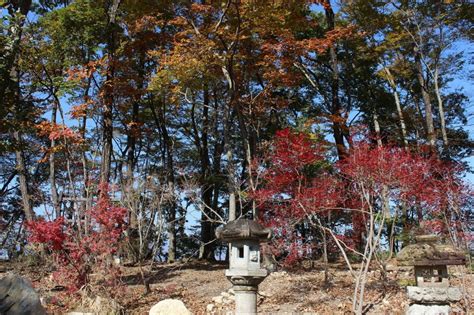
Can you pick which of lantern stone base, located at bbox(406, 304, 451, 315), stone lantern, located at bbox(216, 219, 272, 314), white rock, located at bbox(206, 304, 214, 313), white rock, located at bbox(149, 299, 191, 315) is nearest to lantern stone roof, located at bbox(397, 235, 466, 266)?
lantern stone base, located at bbox(406, 304, 451, 315)

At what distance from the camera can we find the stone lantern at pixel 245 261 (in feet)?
19.7

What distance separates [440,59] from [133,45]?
11.9m

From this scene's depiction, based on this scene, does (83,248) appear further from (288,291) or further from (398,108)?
(398,108)

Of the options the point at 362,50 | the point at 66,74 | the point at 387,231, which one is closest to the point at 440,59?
the point at 362,50

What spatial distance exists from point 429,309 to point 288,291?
4.24 meters

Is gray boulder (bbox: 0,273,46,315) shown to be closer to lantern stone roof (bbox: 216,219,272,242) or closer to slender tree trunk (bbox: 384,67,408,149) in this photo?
lantern stone roof (bbox: 216,219,272,242)

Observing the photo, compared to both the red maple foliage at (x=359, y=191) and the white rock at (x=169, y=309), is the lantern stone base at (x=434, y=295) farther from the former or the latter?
the white rock at (x=169, y=309)

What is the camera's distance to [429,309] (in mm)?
6879

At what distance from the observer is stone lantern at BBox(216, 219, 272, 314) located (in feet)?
19.7

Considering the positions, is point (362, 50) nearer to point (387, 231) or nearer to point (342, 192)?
point (387, 231)

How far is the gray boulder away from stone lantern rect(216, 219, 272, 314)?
8.26ft

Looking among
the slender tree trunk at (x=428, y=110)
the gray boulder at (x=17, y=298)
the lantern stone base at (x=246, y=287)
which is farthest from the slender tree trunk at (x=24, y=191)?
the slender tree trunk at (x=428, y=110)

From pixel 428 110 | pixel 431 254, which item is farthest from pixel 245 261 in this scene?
pixel 428 110

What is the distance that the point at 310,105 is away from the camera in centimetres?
2000
